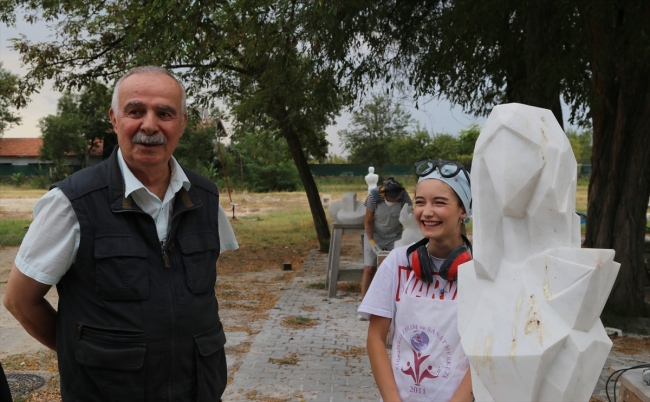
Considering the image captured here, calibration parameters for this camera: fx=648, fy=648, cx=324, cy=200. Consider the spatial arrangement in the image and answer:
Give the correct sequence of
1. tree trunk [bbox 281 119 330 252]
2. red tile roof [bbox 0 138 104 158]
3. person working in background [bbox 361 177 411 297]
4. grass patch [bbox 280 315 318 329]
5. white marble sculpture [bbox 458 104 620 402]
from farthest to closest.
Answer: red tile roof [bbox 0 138 104 158], tree trunk [bbox 281 119 330 252], person working in background [bbox 361 177 411 297], grass patch [bbox 280 315 318 329], white marble sculpture [bbox 458 104 620 402]

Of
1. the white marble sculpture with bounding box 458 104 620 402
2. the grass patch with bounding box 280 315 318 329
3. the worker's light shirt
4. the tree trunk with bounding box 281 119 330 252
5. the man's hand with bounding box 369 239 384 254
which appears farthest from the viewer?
the tree trunk with bounding box 281 119 330 252

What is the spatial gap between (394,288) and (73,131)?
40.2m

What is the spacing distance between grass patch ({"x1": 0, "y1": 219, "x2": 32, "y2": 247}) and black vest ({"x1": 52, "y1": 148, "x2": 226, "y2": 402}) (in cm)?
1437

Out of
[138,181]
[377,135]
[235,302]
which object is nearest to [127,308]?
[138,181]

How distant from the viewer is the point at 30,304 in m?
2.41

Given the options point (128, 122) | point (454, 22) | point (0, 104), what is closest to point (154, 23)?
point (454, 22)

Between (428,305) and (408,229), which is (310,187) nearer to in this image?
(408,229)

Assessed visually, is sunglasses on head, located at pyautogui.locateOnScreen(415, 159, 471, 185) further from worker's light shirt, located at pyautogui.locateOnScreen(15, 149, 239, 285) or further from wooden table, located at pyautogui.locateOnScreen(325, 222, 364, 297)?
wooden table, located at pyautogui.locateOnScreen(325, 222, 364, 297)

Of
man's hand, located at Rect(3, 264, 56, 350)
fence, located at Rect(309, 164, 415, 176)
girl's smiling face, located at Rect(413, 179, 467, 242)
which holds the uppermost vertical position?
girl's smiling face, located at Rect(413, 179, 467, 242)

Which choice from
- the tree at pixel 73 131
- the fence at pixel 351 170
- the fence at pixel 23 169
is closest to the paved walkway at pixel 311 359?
the fence at pixel 351 170

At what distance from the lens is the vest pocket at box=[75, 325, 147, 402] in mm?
2250

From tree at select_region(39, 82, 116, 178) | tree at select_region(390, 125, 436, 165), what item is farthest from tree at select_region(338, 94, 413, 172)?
tree at select_region(39, 82, 116, 178)

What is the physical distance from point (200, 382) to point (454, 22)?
6745mm

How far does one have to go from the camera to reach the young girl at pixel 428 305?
2.25 metres
